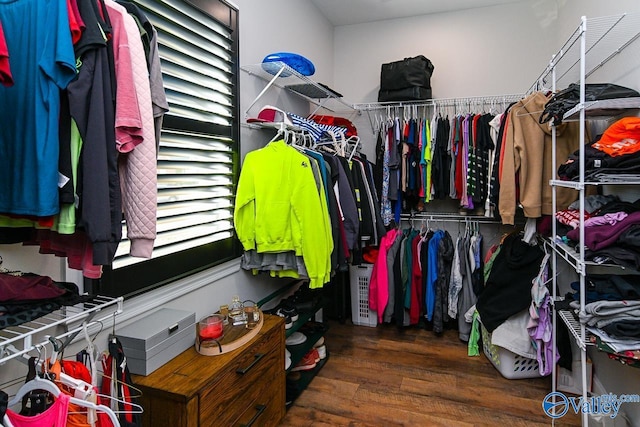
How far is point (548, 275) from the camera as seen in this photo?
8.32 feet

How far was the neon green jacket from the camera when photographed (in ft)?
7.00

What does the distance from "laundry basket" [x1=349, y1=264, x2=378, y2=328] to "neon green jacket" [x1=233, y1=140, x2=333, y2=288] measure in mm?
1397

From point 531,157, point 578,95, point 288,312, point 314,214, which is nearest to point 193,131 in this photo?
point 314,214

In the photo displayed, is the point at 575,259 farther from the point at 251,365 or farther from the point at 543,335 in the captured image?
the point at 251,365

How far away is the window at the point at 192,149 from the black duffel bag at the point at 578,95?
5.75ft

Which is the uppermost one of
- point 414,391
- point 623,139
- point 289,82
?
point 289,82

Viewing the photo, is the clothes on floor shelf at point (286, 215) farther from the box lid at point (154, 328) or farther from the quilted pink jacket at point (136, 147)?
the quilted pink jacket at point (136, 147)

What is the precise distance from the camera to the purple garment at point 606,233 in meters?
1.61

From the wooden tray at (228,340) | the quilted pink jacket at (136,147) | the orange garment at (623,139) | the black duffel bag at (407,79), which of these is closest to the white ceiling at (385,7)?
the black duffel bag at (407,79)

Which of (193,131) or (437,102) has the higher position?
(437,102)

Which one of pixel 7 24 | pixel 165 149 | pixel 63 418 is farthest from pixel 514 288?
pixel 7 24

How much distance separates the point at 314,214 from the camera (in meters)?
2.16

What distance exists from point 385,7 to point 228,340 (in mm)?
3238

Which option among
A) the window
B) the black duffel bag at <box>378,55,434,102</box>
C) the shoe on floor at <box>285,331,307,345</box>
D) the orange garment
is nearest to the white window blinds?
the window
